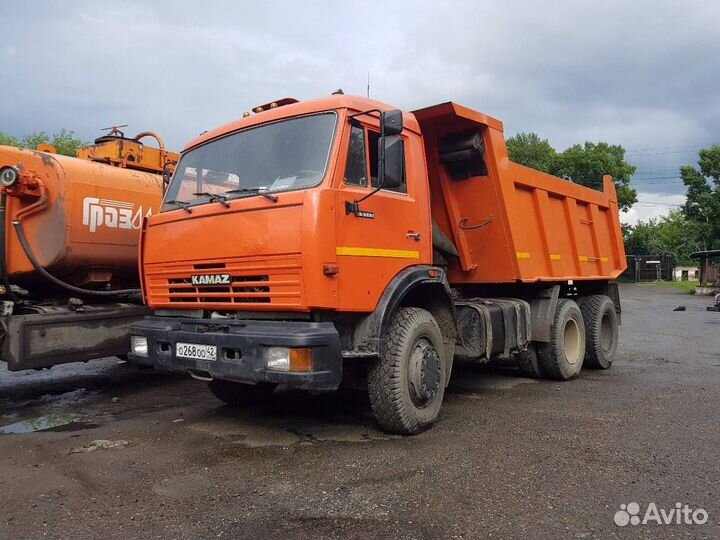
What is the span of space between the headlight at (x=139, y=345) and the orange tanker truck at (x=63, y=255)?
1.22 metres

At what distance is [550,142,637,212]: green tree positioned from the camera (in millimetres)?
37188

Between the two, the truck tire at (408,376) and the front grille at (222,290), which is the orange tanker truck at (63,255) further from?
the truck tire at (408,376)

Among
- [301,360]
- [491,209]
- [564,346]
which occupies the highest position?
[491,209]

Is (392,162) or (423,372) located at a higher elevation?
(392,162)

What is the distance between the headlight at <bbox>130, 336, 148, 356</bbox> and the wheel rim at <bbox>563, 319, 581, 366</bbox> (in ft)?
17.4

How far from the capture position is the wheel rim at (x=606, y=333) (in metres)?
8.53

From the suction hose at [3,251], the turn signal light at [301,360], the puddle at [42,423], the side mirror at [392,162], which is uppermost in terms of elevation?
the side mirror at [392,162]

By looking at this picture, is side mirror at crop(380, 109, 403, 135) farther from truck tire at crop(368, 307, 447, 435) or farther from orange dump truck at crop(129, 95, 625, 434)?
truck tire at crop(368, 307, 447, 435)

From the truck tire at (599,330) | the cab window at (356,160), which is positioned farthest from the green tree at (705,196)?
the cab window at (356,160)

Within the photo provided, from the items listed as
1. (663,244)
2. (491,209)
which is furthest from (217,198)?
(663,244)

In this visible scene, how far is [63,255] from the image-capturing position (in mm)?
5699

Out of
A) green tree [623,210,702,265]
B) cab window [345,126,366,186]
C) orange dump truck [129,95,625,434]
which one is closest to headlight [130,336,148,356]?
orange dump truck [129,95,625,434]

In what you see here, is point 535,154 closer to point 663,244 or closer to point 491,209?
point 663,244

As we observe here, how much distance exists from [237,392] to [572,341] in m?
4.63
